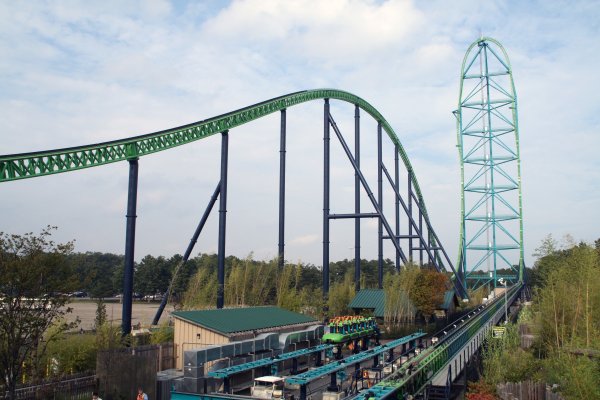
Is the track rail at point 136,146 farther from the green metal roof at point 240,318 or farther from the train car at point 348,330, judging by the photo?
the train car at point 348,330

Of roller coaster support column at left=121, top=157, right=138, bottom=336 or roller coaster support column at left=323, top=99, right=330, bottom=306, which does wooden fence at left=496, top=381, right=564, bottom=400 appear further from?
roller coaster support column at left=323, top=99, right=330, bottom=306

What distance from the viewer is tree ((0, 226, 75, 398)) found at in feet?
39.7

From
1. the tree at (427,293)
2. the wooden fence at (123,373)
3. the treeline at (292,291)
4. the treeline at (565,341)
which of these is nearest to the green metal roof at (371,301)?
the treeline at (292,291)

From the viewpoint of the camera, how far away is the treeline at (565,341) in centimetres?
1244

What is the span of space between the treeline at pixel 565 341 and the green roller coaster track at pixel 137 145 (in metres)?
15.5

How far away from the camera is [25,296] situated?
12.5 metres

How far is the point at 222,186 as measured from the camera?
28.1 metres

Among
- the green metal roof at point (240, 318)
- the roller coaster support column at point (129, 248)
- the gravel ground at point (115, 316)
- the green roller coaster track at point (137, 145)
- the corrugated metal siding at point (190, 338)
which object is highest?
the green roller coaster track at point (137, 145)

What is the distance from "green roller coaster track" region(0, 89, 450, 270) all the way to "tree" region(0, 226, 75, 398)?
19.3 feet

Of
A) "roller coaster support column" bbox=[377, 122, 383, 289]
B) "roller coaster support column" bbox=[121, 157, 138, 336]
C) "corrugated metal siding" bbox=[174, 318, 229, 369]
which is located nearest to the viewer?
"corrugated metal siding" bbox=[174, 318, 229, 369]

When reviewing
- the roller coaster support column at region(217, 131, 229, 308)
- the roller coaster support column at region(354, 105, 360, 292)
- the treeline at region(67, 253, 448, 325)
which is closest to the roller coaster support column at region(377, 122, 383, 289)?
the roller coaster support column at region(354, 105, 360, 292)

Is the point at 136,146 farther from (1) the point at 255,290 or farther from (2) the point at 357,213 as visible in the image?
(2) the point at 357,213

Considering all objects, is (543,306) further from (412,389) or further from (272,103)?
(272,103)

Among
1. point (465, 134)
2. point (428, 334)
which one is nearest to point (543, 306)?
point (428, 334)
